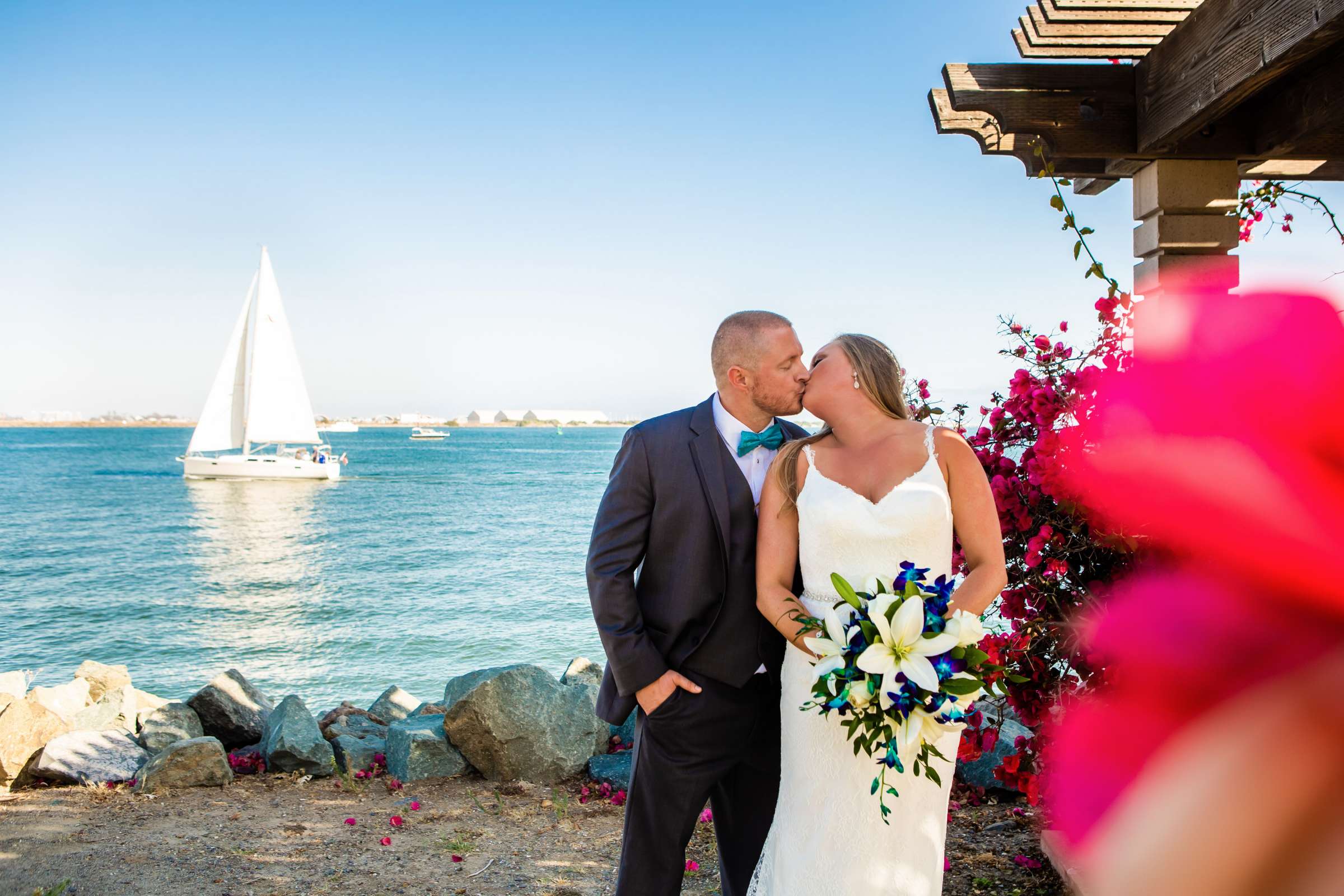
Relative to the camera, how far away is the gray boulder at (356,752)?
20.0 feet

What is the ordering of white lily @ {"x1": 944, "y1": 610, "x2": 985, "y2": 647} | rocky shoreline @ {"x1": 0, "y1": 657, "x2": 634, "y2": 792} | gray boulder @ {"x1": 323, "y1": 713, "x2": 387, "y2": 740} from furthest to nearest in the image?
gray boulder @ {"x1": 323, "y1": 713, "x2": 387, "y2": 740} → rocky shoreline @ {"x1": 0, "y1": 657, "x2": 634, "y2": 792} → white lily @ {"x1": 944, "y1": 610, "x2": 985, "y2": 647}

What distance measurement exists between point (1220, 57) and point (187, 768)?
263 inches

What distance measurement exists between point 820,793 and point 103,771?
16.9ft

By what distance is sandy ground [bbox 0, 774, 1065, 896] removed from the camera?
4.36m

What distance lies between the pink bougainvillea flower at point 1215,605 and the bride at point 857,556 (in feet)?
8.40

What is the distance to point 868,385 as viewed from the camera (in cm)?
312

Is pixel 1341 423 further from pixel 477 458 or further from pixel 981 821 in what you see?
pixel 477 458

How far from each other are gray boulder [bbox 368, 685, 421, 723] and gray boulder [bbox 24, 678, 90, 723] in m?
2.76

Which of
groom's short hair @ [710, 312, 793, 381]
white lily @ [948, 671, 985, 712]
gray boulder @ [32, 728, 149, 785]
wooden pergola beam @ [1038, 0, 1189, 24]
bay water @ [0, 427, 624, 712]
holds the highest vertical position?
wooden pergola beam @ [1038, 0, 1189, 24]

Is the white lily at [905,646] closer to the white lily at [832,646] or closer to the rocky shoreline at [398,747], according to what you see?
the white lily at [832,646]

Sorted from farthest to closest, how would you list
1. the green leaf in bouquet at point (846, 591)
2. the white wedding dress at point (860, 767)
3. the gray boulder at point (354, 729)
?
the gray boulder at point (354, 729) → the white wedding dress at point (860, 767) → the green leaf in bouquet at point (846, 591)

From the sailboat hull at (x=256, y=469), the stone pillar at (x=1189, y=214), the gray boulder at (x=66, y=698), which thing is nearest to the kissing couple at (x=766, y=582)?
the stone pillar at (x=1189, y=214)

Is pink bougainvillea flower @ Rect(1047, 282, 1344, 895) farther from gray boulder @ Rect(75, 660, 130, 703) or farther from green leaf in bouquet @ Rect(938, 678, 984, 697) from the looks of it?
gray boulder @ Rect(75, 660, 130, 703)

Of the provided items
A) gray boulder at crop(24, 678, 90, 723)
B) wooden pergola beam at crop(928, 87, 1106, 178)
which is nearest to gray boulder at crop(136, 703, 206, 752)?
gray boulder at crop(24, 678, 90, 723)
